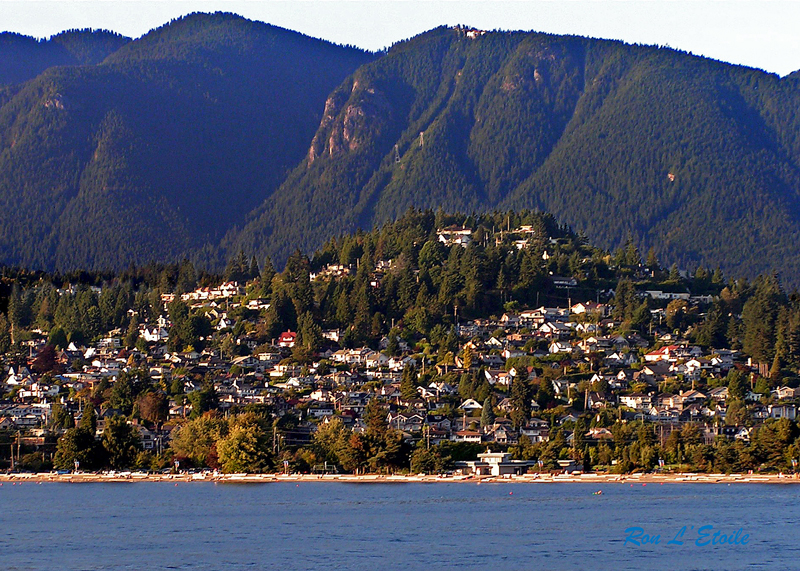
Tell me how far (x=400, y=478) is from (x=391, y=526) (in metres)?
32.8

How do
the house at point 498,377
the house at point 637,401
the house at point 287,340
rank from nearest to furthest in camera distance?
the house at point 637,401, the house at point 498,377, the house at point 287,340

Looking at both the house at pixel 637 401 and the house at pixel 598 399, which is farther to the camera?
the house at pixel 637 401

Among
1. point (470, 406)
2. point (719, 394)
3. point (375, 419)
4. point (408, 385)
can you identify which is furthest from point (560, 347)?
point (375, 419)

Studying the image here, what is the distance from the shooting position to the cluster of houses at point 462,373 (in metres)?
155

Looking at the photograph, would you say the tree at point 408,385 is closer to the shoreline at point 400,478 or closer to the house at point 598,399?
the house at point 598,399

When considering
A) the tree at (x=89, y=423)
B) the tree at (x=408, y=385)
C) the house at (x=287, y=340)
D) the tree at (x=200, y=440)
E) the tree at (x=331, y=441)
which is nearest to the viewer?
the tree at (x=331, y=441)

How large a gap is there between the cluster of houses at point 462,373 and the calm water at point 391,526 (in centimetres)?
2394

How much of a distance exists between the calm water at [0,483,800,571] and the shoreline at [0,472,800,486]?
2.61 metres

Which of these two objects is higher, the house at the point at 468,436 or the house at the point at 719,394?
the house at the point at 719,394

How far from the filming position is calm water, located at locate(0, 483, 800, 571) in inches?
3433

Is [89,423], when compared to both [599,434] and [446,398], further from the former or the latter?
[599,434]

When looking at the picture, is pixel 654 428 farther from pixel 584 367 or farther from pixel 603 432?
pixel 584 367

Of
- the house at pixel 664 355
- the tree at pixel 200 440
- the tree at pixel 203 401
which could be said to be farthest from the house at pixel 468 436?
the house at pixel 664 355

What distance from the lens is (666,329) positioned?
196 metres
